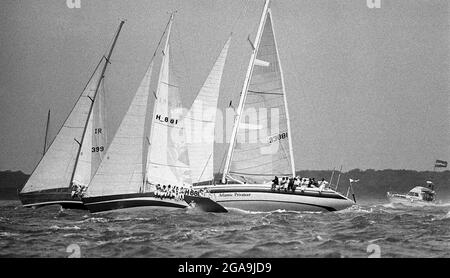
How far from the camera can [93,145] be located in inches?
1537

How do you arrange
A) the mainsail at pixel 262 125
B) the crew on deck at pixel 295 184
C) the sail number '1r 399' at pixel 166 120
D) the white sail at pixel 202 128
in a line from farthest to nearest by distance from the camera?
1. the white sail at pixel 202 128
2. the mainsail at pixel 262 125
3. the sail number '1r 399' at pixel 166 120
4. the crew on deck at pixel 295 184

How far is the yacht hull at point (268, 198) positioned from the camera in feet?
104

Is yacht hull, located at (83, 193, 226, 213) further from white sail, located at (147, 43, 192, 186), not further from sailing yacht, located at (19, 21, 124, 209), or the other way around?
sailing yacht, located at (19, 21, 124, 209)

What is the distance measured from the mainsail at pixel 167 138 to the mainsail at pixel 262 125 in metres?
2.51

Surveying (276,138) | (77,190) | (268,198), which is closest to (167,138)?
(276,138)

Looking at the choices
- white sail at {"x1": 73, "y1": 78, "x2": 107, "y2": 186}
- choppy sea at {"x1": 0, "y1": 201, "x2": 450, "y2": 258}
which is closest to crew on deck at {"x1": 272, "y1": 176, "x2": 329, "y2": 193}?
choppy sea at {"x1": 0, "y1": 201, "x2": 450, "y2": 258}

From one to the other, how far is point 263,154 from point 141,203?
7396 millimetres

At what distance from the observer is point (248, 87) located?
1315 inches

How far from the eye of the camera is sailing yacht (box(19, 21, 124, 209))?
3656 cm

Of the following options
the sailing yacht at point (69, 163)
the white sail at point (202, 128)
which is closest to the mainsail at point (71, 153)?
the sailing yacht at point (69, 163)

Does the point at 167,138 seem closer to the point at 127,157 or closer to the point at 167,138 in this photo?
the point at 167,138

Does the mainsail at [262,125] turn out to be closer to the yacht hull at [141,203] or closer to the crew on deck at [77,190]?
the yacht hull at [141,203]
